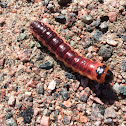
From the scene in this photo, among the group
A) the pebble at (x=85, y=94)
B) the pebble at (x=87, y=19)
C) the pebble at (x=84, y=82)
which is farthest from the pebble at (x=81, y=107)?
the pebble at (x=87, y=19)

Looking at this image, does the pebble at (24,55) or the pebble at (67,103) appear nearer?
the pebble at (67,103)

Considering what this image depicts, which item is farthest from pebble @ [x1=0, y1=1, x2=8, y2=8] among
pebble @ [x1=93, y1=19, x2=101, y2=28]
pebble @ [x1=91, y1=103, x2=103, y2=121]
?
pebble @ [x1=91, y1=103, x2=103, y2=121]

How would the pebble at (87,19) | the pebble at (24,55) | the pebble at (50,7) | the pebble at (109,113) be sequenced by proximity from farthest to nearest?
1. the pebble at (50,7)
2. the pebble at (87,19)
3. the pebble at (24,55)
4. the pebble at (109,113)

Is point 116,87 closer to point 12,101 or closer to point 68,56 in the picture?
point 68,56

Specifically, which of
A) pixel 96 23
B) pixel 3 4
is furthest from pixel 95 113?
pixel 3 4

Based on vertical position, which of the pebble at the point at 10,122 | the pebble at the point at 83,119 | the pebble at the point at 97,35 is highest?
the pebble at the point at 97,35

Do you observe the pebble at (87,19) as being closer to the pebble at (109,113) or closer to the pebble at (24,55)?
the pebble at (24,55)

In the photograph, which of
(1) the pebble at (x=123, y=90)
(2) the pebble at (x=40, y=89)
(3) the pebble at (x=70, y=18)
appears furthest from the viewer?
(3) the pebble at (x=70, y=18)
